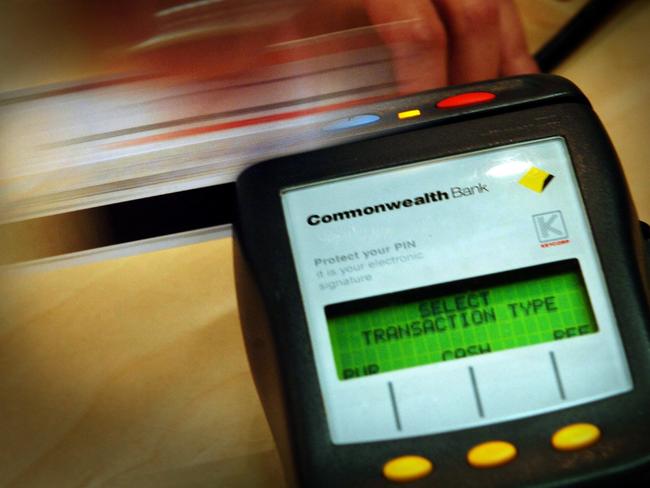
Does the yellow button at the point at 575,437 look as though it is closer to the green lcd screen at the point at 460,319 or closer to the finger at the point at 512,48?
the green lcd screen at the point at 460,319

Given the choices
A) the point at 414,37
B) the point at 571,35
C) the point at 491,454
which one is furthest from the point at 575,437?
the point at 571,35

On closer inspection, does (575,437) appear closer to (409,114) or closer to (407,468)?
(407,468)

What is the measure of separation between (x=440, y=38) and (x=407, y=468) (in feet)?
1.42

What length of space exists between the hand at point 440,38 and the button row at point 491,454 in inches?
13.7

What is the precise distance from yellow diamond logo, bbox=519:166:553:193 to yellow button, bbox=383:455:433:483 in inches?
5.9

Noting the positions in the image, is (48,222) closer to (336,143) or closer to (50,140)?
(50,140)

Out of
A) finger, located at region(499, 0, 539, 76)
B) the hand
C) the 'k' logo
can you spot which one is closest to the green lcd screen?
the 'k' logo

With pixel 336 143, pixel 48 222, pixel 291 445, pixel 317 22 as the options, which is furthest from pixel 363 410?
pixel 317 22

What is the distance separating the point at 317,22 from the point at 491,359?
1.18 ft

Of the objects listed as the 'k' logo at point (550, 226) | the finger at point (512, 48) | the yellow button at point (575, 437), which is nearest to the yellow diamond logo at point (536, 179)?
the 'k' logo at point (550, 226)

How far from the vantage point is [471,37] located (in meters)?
0.70

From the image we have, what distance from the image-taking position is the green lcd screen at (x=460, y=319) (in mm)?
398

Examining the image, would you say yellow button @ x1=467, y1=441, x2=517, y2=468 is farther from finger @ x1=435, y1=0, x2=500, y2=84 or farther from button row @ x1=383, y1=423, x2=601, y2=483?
finger @ x1=435, y1=0, x2=500, y2=84

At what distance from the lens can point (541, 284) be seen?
41 centimetres
